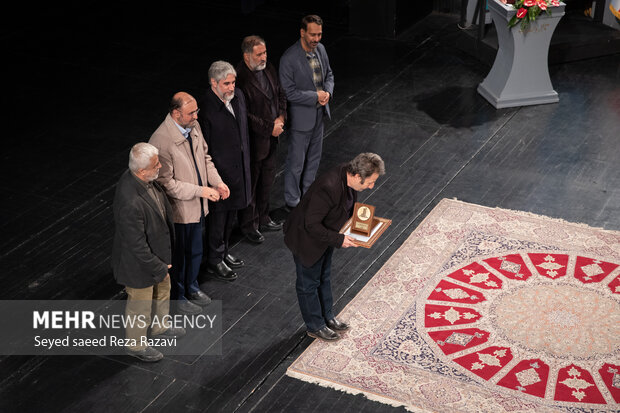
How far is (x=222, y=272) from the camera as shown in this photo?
6.36 m

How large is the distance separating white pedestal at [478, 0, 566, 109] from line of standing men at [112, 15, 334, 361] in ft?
9.68

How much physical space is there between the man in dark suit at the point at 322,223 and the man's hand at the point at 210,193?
63 cm

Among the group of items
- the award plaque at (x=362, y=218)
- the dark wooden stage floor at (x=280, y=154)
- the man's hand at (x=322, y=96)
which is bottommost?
the dark wooden stage floor at (x=280, y=154)

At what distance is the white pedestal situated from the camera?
906 cm

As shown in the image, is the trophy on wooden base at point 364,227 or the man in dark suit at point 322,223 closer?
the man in dark suit at point 322,223

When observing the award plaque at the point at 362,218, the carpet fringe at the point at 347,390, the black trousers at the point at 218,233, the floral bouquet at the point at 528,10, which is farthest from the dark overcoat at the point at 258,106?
the floral bouquet at the point at 528,10

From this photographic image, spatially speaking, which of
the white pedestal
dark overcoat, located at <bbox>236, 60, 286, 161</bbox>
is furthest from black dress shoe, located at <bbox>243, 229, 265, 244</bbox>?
the white pedestal

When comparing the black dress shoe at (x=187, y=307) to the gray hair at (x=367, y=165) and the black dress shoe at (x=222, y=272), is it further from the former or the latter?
the gray hair at (x=367, y=165)

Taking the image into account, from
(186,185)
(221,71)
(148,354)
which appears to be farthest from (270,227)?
(148,354)

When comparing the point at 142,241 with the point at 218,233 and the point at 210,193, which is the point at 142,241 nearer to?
the point at 210,193

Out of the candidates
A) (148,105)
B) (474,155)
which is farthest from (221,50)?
(474,155)

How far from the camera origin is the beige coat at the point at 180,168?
5434mm

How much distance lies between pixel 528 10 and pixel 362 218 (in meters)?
4.75

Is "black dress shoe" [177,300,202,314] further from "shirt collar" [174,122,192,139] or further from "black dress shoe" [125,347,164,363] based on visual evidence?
"shirt collar" [174,122,192,139]
